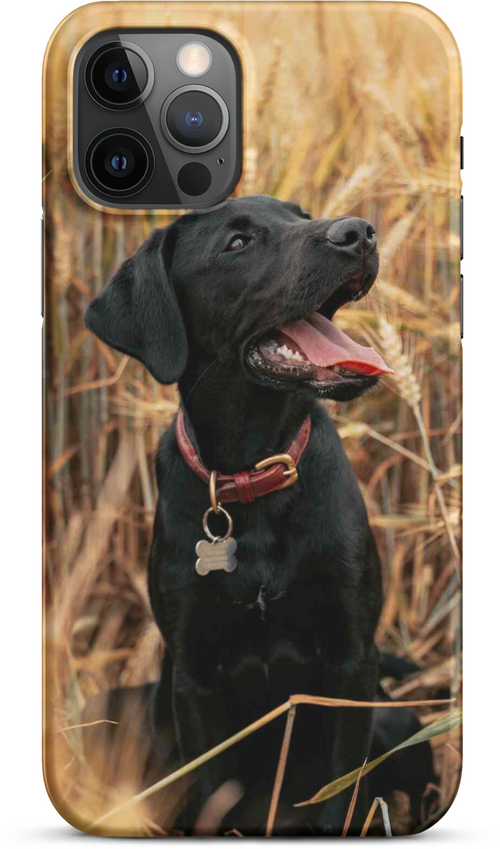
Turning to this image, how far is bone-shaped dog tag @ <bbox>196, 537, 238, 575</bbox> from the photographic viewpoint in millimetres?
3123

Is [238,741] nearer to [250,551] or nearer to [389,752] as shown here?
[389,752]

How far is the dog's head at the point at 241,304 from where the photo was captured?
9.72 ft

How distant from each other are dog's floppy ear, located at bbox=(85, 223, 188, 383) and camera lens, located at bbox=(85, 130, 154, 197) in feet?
0.56

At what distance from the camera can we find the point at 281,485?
315cm

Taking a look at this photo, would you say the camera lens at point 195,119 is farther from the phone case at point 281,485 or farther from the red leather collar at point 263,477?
the red leather collar at point 263,477

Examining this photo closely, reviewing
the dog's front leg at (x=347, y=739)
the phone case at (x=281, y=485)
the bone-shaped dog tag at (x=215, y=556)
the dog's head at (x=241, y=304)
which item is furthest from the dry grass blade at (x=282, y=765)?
the dog's head at (x=241, y=304)

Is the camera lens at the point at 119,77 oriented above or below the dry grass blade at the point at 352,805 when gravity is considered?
above

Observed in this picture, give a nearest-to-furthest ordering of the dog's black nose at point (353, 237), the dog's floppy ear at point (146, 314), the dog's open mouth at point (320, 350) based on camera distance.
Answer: the dog's black nose at point (353, 237), the dog's open mouth at point (320, 350), the dog's floppy ear at point (146, 314)

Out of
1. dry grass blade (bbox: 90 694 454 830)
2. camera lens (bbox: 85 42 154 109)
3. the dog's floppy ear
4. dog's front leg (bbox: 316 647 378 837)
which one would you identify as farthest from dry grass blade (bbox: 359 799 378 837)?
camera lens (bbox: 85 42 154 109)

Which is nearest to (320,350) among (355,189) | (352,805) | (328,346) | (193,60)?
(328,346)

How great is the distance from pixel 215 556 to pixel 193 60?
1.53 m

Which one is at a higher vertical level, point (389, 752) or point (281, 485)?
point (281, 485)

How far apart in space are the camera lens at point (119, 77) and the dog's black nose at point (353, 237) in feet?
2.56

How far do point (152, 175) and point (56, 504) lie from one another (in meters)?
1.06
